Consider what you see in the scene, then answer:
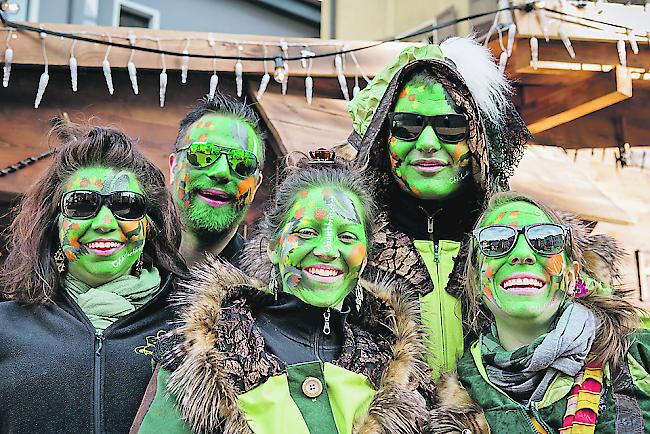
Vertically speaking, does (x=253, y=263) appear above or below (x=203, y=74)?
below

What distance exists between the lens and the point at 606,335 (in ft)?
8.05

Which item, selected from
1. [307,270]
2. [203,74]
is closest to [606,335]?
[307,270]

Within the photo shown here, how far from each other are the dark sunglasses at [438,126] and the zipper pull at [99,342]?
133cm

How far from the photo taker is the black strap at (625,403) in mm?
2299

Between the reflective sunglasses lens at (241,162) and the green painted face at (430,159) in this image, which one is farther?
the reflective sunglasses lens at (241,162)

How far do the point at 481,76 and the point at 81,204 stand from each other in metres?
1.62

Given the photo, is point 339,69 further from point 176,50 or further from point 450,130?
point 450,130

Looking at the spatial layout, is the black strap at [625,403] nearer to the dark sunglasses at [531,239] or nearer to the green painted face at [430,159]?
the dark sunglasses at [531,239]

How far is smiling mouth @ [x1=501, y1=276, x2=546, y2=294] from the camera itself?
2502 millimetres

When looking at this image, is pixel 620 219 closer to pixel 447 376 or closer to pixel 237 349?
pixel 447 376

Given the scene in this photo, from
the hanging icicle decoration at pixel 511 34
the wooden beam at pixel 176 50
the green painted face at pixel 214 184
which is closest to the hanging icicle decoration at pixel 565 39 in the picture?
the hanging icicle decoration at pixel 511 34

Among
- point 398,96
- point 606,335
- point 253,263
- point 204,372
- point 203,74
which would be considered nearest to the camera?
point 204,372

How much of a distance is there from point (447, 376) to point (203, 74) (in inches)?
93.5

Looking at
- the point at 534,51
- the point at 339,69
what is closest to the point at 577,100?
the point at 534,51
